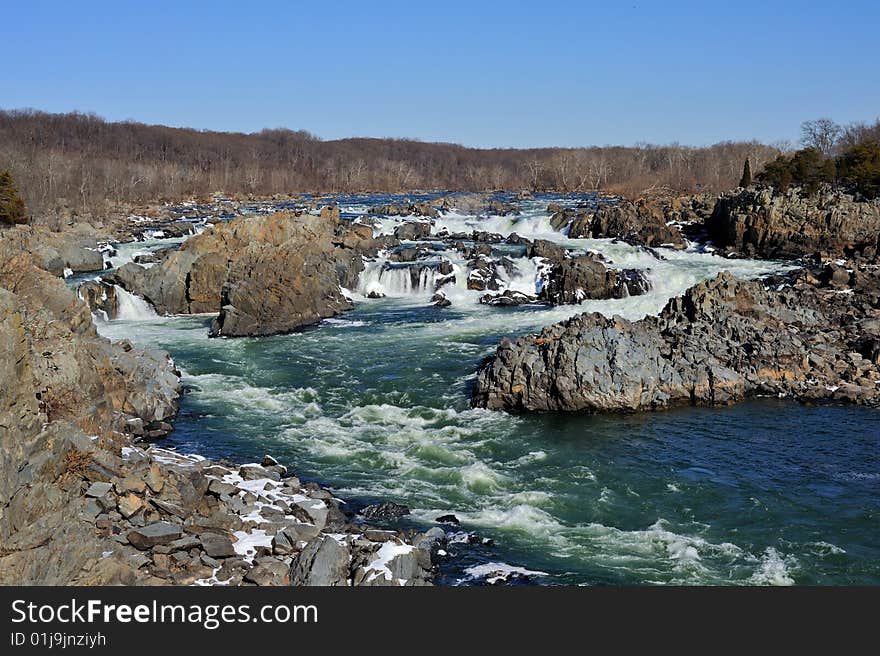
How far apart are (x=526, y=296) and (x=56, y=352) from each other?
23.3 m

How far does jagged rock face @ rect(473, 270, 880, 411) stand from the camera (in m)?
20.8

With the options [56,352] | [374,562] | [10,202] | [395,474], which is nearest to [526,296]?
[395,474]

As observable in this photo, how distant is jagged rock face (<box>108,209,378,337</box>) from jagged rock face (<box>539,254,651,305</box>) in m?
9.61

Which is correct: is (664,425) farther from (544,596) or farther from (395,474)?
(544,596)

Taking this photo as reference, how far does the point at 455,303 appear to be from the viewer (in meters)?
36.6

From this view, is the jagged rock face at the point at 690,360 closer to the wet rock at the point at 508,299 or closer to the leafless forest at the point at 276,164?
the wet rock at the point at 508,299

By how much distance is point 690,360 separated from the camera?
72.9 feet

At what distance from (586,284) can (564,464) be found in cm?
1960

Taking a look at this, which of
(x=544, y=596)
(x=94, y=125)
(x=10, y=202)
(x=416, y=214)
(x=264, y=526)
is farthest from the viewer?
(x=94, y=125)

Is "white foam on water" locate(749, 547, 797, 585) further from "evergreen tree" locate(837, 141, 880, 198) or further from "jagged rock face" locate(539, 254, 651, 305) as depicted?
"evergreen tree" locate(837, 141, 880, 198)

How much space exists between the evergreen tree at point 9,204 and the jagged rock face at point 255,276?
2114cm

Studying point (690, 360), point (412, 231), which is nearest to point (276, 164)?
point (412, 231)

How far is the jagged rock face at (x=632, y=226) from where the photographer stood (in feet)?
156

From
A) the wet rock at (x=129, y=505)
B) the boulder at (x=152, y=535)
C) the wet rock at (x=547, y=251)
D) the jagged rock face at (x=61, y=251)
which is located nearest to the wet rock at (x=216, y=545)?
the boulder at (x=152, y=535)
